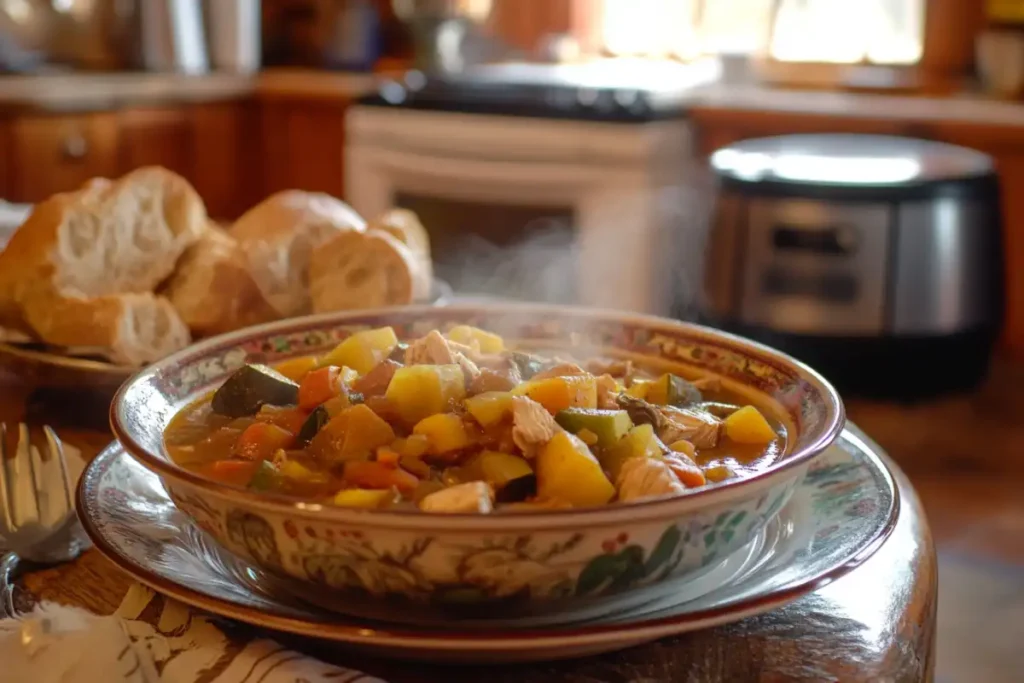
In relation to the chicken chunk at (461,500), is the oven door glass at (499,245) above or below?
below

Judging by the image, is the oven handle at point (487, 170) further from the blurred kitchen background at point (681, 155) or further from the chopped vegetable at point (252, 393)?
the chopped vegetable at point (252, 393)

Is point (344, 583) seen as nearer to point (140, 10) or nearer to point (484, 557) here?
point (484, 557)

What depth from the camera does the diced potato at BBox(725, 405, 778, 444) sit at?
762 mm

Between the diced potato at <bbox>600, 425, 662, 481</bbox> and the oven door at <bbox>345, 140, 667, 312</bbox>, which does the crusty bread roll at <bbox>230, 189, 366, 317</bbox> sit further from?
the oven door at <bbox>345, 140, 667, 312</bbox>

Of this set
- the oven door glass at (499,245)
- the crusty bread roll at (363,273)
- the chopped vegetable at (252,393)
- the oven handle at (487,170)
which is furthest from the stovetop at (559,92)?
the chopped vegetable at (252,393)

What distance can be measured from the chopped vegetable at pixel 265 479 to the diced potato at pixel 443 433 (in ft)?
0.30

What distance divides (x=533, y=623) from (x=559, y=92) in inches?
116

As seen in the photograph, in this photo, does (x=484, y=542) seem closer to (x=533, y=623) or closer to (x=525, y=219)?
(x=533, y=623)

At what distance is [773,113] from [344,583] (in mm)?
2940

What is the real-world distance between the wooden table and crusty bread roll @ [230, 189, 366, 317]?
468 millimetres

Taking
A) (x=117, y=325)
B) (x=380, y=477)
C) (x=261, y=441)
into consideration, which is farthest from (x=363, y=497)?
(x=117, y=325)

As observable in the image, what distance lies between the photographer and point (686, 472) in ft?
2.18

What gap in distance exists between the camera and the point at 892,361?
2.88m

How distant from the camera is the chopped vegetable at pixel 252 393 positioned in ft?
2.62
